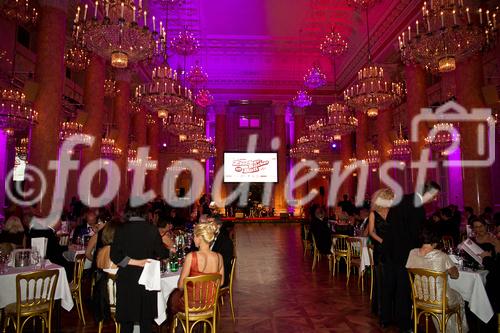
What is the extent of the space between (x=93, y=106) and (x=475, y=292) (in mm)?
9085

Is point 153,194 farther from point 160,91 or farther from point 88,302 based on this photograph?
point 88,302

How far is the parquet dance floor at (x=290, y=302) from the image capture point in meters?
4.33

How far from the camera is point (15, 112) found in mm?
6742

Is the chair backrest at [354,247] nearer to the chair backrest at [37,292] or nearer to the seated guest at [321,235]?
the seated guest at [321,235]

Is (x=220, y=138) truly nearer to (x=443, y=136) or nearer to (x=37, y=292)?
(x=443, y=136)

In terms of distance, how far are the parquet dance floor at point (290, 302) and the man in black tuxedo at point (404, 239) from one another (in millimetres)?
409

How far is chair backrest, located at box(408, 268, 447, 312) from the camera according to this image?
3.52 metres

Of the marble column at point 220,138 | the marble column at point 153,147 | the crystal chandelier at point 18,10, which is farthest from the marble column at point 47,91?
the marble column at point 220,138

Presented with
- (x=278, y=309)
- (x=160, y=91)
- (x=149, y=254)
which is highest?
(x=160, y=91)

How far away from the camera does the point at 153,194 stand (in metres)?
17.0

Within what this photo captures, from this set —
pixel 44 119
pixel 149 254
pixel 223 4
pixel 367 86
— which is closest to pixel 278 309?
pixel 149 254

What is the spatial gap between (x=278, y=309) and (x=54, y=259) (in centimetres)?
300

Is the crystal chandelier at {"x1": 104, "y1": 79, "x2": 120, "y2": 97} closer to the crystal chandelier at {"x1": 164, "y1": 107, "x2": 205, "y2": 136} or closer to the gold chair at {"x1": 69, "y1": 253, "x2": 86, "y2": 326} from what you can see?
the crystal chandelier at {"x1": 164, "y1": 107, "x2": 205, "y2": 136}

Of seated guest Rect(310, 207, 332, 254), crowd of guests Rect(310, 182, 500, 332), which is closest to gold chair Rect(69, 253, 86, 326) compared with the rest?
crowd of guests Rect(310, 182, 500, 332)
